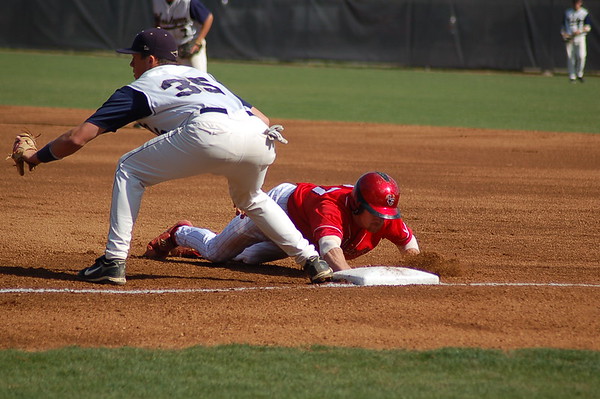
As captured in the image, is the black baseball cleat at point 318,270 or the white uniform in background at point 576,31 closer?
the black baseball cleat at point 318,270

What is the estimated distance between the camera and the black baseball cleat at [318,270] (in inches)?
216

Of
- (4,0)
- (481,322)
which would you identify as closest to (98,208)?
(481,322)

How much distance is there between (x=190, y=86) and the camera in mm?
5156

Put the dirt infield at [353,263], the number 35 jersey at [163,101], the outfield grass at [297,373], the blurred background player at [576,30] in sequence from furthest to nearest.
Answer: the blurred background player at [576,30], the number 35 jersey at [163,101], the dirt infield at [353,263], the outfield grass at [297,373]

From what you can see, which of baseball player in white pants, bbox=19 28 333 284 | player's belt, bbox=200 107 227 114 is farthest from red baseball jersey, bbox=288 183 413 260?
player's belt, bbox=200 107 227 114

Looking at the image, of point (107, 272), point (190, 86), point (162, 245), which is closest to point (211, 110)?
point (190, 86)

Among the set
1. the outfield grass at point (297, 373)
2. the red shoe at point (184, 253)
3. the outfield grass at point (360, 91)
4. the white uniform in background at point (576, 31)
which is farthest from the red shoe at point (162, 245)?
the white uniform in background at point (576, 31)

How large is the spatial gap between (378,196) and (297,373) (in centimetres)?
193

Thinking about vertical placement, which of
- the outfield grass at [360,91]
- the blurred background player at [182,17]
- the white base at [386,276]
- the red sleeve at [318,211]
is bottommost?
the outfield grass at [360,91]

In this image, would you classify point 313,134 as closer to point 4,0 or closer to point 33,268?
point 33,268

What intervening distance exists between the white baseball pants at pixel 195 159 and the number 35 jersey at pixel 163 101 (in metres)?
0.09

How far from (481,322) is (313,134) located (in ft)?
31.2

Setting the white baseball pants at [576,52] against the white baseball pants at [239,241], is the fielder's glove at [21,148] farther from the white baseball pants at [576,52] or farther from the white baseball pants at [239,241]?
the white baseball pants at [576,52]

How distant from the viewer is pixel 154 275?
588cm
